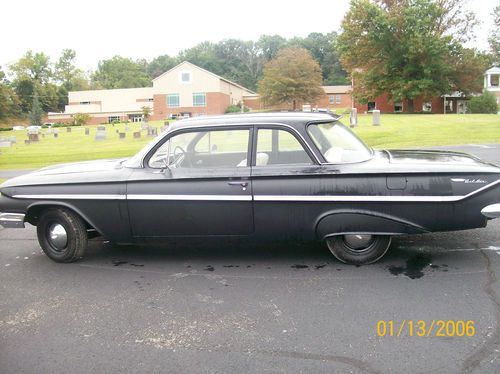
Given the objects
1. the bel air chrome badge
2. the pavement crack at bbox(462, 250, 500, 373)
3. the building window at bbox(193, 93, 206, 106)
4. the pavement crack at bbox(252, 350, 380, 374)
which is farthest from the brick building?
the pavement crack at bbox(252, 350, 380, 374)

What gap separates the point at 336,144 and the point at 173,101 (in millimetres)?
74222

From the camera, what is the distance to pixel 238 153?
482 centimetres

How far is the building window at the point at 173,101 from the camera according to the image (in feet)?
251

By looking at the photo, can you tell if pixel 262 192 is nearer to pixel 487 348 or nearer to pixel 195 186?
pixel 195 186

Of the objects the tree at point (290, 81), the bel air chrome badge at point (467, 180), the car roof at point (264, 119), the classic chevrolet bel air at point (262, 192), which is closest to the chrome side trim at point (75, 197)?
the classic chevrolet bel air at point (262, 192)

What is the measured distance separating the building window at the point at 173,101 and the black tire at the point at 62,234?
240 ft

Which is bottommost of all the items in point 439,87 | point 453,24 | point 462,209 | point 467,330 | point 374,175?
point 467,330

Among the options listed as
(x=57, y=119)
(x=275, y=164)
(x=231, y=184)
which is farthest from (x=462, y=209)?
(x=57, y=119)

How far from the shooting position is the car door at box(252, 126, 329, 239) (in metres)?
4.55

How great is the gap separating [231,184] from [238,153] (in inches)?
14.2

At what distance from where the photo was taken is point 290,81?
64.6 m

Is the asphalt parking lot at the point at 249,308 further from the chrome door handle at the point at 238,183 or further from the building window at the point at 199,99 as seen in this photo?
the building window at the point at 199,99

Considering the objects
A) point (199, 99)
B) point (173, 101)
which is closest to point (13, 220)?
point (199, 99)

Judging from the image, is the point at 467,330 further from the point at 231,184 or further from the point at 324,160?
the point at 231,184
